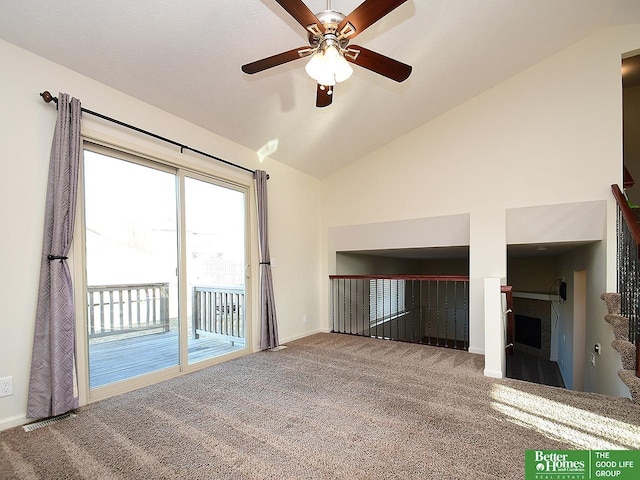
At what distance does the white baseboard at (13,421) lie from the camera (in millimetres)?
2152

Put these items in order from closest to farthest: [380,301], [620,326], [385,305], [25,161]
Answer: [25,161] < [620,326] < [380,301] < [385,305]

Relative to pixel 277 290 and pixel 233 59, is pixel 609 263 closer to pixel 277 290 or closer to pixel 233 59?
pixel 277 290

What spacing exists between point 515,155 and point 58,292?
4.89 metres

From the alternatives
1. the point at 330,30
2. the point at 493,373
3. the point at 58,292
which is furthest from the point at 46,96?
the point at 493,373

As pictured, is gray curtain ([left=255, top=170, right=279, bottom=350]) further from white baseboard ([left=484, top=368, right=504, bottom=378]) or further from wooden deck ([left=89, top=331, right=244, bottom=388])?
white baseboard ([left=484, top=368, right=504, bottom=378])

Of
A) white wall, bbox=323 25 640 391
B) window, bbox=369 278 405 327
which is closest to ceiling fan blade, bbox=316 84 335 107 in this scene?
white wall, bbox=323 25 640 391

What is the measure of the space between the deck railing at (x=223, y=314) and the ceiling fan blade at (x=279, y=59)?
2724 mm

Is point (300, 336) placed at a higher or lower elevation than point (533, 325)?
higher

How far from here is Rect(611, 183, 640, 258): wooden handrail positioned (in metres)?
2.69

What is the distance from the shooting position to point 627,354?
2646mm

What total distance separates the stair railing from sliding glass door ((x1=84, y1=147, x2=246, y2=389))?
4028 mm

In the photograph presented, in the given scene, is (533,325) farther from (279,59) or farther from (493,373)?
(279,59)

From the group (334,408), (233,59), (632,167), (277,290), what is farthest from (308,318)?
(632,167)

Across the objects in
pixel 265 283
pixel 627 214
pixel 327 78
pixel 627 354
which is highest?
pixel 327 78
